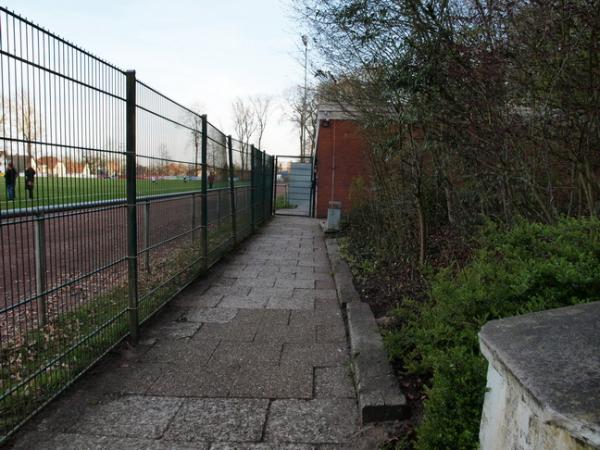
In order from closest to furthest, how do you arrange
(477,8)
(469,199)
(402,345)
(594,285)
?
1. (594,285)
2. (402,345)
3. (477,8)
4. (469,199)

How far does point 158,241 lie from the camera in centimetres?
466

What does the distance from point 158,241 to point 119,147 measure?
1.35 meters

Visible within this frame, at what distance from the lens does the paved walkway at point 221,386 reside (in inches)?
102

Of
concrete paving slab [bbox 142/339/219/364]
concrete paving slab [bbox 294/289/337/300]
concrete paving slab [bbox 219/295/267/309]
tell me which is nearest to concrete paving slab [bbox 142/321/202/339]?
concrete paving slab [bbox 142/339/219/364]

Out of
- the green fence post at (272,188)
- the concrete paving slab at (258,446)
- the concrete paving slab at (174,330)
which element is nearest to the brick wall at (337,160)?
the green fence post at (272,188)

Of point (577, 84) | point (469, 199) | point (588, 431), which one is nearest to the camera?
point (588, 431)

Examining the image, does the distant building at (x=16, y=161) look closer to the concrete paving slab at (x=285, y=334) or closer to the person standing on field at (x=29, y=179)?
the person standing on field at (x=29, y=179)

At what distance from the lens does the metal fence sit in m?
2.53

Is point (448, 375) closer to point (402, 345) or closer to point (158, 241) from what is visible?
point (402, 345)

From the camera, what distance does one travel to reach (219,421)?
2742 millimetres

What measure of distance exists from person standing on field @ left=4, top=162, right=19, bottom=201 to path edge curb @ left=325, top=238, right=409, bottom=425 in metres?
2.29

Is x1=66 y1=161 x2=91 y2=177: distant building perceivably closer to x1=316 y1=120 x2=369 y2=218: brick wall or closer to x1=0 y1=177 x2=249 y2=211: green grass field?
x1=0 y1=177 x2=249 y2=211: green grass field

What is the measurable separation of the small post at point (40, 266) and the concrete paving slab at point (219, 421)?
3.49ft

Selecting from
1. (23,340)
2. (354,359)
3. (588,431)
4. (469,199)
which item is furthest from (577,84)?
(23,340)
